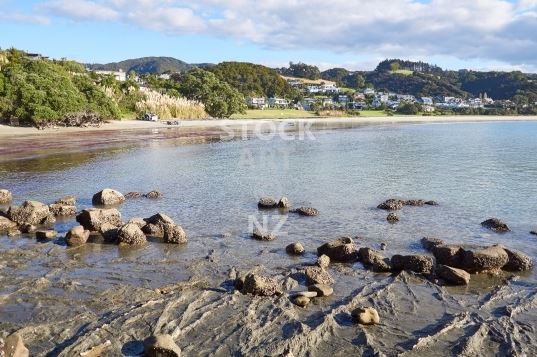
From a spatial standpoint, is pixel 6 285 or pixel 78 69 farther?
pixel 78 69

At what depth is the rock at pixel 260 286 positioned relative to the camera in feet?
38.4

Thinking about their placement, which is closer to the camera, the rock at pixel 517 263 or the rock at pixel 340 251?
the rock at pixel 517 263

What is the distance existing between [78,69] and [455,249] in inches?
3241

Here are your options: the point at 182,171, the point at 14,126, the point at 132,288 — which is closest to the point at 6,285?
the point at 132,288

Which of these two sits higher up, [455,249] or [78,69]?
[78,69]

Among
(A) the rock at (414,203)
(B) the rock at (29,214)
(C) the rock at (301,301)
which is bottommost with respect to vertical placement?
(A) the rock at (414,203)

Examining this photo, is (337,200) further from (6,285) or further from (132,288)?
(6,285)

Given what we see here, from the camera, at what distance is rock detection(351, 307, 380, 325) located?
33.8 feet

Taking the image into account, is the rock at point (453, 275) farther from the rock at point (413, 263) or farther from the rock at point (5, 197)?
the rock at point (5, 197)

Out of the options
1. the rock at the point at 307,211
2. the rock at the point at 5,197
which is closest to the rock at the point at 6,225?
the rock at the point at 5,197

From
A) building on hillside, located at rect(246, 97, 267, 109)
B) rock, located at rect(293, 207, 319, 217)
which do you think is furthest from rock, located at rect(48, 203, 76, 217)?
building on hillside, located at rect(246, 97, 267, 109)

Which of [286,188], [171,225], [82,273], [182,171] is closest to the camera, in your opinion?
[82,273]

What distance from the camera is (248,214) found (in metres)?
20.7

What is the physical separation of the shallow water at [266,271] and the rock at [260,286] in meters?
0.29
